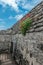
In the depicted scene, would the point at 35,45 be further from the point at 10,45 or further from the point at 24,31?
the point at 10,45

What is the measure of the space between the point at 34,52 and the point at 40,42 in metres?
0.67

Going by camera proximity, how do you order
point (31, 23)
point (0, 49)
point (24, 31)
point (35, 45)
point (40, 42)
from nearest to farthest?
point (40, 42), point (35, 45), point (31, 23), point (24, 31), point (0, 49)

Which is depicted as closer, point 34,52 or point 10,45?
point 34,52

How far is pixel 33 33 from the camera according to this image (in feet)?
19.6

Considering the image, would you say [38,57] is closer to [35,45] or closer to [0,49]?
[35,45]

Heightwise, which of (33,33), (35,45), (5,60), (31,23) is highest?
(31,23)

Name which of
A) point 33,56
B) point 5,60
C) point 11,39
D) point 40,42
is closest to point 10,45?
point 11,39

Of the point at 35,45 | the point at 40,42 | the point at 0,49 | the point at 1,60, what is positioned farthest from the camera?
the point at 0,49

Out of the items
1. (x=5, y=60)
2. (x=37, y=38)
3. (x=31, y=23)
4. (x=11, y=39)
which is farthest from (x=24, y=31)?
(x=11, y=39)

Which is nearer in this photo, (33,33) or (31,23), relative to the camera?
(33,33)

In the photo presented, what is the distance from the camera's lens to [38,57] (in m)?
5.39

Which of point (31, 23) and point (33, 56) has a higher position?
point (31, 23)

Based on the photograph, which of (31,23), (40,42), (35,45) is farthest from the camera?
(31,23)

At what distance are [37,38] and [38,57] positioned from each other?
610 millimetres
